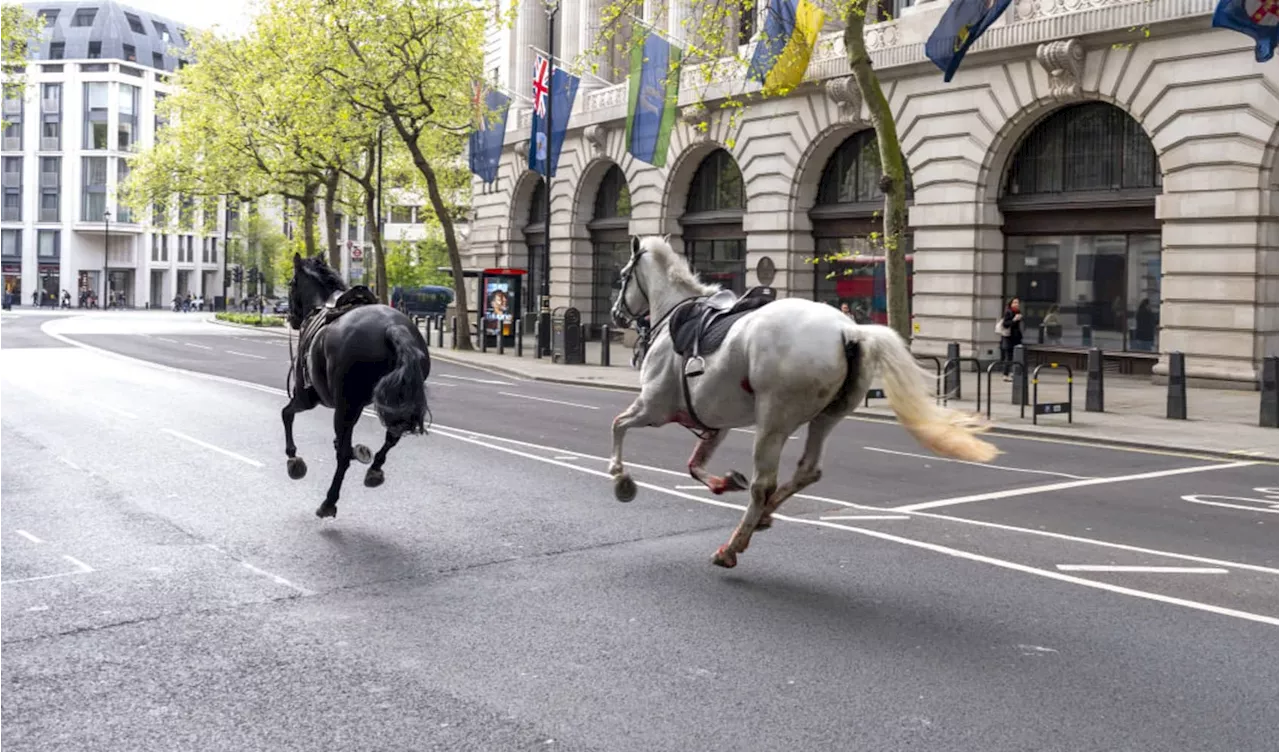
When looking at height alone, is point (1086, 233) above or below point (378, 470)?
above

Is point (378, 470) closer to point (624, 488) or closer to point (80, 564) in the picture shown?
point (624, 488)

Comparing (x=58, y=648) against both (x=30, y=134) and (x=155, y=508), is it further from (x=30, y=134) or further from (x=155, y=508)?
(x=30, y=134)

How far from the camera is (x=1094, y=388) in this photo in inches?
871

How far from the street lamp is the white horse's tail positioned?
356 feet

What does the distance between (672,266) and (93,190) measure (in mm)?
117257

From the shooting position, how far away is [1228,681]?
620 centimetres

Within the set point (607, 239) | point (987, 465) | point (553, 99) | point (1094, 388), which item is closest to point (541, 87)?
point (553, 99)

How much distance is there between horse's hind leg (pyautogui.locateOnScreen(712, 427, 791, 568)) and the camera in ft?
27.8

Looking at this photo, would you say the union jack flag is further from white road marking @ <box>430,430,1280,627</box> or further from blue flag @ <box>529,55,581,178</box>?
white road marking @ <box>430,430,1280,627</box>

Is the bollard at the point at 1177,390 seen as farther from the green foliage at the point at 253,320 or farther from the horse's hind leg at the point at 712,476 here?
the green foliage at the point at 253,320

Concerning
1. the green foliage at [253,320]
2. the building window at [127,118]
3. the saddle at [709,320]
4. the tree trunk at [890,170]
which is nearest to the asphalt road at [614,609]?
the saddle at [709,320]

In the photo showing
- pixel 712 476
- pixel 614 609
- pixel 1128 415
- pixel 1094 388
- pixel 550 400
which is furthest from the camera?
pixel 550 400

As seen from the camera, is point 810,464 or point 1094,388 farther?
point 1094,388

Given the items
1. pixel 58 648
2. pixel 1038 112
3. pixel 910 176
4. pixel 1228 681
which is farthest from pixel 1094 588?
pixel 910 176
